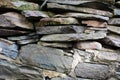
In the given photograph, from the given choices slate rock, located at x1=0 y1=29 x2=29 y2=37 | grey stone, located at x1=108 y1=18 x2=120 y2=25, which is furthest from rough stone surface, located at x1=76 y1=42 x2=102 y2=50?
slate rock, located at x1=0 y1=29 x2=29 y2=37

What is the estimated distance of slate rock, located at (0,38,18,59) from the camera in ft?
9.29

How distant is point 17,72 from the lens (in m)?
2.78

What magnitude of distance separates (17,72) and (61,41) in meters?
0.50

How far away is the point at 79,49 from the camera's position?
2.79 metres

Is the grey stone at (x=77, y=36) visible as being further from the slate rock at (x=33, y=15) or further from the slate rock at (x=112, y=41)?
the slate rock at (x=33, y=15)

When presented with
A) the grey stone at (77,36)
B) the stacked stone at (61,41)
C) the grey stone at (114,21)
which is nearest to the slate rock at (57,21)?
the stacked stone at (61,41)

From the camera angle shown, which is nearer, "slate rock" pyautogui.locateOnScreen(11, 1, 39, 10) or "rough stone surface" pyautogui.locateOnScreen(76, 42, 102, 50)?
"rough stone surface" pyautogui.locateOnScreen(76, 42, 102, 50)

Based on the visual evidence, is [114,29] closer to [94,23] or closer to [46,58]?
[94,23]

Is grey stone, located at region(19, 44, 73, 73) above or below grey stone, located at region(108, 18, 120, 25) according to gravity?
below

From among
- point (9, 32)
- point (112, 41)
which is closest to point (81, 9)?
point (112, 41)

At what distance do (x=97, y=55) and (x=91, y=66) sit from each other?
12cm

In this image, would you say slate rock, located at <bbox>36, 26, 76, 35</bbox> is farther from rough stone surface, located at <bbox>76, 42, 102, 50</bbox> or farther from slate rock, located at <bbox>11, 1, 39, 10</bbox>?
slate rock, located at <bbox>11, 1, 39, 10</bbox>

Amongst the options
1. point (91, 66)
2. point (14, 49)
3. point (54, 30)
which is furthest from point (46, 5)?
point (91, 66)

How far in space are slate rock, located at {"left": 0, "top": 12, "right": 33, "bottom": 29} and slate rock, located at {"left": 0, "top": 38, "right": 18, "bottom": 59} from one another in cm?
15
